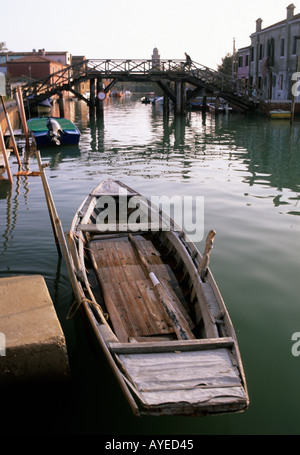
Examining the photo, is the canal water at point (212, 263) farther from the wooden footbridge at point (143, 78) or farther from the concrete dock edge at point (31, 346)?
the wooden footbridge at point (143, 78)

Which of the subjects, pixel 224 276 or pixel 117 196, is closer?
pixel 224 276

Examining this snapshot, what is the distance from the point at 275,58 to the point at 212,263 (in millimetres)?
33198

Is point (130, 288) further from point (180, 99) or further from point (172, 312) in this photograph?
point (180, 99)

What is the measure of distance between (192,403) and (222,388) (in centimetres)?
31

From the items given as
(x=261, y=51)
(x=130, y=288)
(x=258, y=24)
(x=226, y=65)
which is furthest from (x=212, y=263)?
(x=226, y=65)

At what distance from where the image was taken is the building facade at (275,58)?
3325cm

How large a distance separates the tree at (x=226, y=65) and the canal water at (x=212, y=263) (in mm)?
39911

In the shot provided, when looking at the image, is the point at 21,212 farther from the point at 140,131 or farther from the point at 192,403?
the point at 140,131

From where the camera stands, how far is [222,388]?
3.42 m

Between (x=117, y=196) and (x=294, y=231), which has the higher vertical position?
(x=117, y=196)

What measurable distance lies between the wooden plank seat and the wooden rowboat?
0.03 ft

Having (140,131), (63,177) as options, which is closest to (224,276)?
(63,177)
